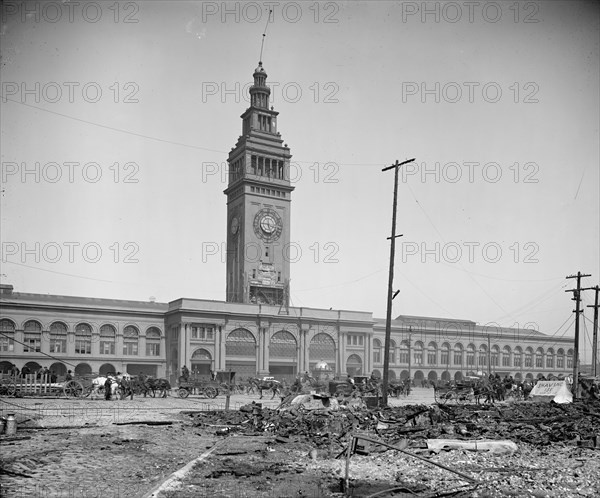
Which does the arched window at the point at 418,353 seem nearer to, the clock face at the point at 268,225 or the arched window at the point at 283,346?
the arched window at the point at 283,346

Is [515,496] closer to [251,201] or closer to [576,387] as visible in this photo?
[576,387]

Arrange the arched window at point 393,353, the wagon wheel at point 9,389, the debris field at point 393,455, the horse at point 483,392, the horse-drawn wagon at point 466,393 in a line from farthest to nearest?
1. the arched window at point 393,353
2. the horse-drawn wagon at point 466,393
3. the horse at point 483,392
4. the wagon wheel at point 9,389
5. the debris field at point 393,455

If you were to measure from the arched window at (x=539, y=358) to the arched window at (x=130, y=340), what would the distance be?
197ft

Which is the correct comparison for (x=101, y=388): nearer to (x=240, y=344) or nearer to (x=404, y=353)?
(x=240, y=344)

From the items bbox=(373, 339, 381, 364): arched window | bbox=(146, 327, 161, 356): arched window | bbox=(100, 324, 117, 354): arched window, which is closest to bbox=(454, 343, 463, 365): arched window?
bbox=(373, 339, 381, 364): arched window

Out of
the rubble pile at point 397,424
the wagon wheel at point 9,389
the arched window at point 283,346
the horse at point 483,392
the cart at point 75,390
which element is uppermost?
the rubble pile at point 397,424

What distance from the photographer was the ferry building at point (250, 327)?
6366 centimetres

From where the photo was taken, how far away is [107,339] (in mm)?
66125

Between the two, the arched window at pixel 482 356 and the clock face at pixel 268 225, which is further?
the arched window at pixel 482 356

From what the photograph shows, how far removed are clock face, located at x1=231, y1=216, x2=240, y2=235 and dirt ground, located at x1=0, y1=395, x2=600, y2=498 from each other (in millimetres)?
59326

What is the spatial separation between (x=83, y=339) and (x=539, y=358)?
66.3 meters

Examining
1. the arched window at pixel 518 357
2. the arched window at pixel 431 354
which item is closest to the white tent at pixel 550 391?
the arched window at pixel 431 354

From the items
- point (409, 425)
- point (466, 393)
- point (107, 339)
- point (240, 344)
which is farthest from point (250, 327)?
point (409, 425)

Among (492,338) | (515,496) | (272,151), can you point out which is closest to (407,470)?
(515,496)
